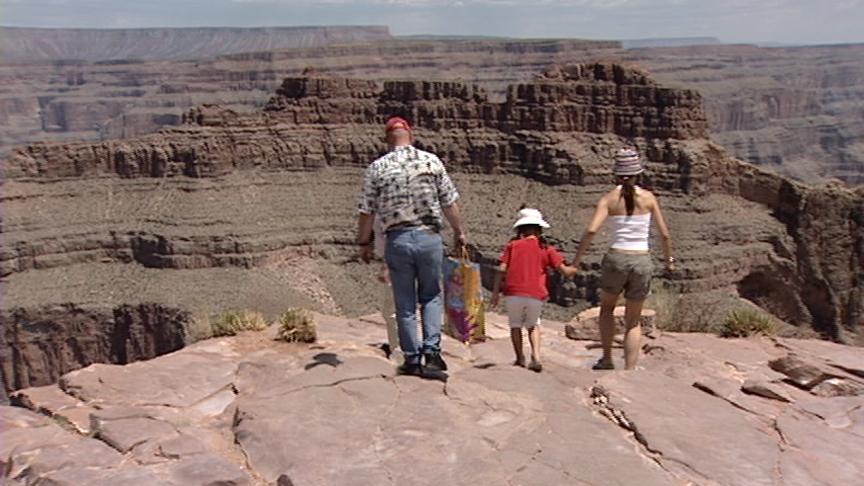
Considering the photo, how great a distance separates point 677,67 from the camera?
168 metres

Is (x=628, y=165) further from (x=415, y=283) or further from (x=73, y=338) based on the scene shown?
(x=73, y=338)

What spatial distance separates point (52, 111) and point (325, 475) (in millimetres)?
173532

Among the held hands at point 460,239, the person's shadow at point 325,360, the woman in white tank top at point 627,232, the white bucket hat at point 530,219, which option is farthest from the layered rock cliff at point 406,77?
the person's shadow at point 325,360

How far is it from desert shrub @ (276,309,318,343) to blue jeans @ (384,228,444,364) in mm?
1833

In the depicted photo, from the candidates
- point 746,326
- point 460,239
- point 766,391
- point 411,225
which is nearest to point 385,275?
point 460,239

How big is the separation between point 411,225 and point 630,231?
2346 mm

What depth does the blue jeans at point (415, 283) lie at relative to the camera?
7.75m

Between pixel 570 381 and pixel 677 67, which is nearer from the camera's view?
pixel 570 381

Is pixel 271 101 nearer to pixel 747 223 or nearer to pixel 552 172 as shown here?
pixel 552 172

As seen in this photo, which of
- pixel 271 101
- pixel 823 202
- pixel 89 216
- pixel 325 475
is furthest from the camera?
pixel 271 101

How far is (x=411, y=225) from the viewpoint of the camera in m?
7.76

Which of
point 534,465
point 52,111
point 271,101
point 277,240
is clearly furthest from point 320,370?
point 52,111

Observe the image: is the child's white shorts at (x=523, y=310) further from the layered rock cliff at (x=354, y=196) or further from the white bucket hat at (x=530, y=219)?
the layered rock cliff at (x=354, y=196)

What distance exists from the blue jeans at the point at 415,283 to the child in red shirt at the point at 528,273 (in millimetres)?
1070
